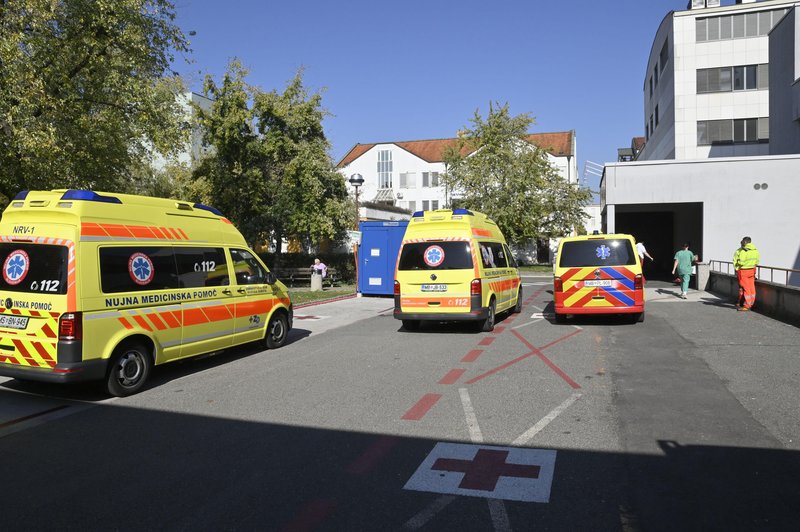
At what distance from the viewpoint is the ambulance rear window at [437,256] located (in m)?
12.0

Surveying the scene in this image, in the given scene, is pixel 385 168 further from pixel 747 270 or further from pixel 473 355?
pixel 473 355

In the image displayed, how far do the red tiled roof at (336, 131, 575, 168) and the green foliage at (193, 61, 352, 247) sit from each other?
1420 inches

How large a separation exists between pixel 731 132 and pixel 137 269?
43201 millimetres

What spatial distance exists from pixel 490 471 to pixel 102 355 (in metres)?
4.96

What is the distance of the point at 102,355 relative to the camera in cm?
717

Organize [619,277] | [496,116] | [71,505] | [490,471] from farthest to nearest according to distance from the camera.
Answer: [496,116], [619,277], [490,471], [71,505]

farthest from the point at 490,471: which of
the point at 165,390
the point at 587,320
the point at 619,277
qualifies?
the point at 587,320

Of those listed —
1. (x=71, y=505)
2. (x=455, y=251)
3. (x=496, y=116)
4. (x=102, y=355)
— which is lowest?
(x=71, y=505)

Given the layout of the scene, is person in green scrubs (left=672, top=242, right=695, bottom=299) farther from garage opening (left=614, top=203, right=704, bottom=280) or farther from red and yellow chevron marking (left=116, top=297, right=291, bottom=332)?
garage opening (left=614, top=203, right=704, bottom=280)

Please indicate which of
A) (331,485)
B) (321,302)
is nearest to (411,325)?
(321,302)

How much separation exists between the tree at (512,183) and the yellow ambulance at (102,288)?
36.0 m

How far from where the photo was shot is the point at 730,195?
2373 centimetres

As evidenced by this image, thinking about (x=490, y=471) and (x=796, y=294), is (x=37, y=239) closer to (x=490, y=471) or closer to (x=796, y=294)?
(x=490, y=471)

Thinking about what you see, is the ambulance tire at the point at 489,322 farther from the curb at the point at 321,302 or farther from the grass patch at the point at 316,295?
the grass patch at the point at 316,295
